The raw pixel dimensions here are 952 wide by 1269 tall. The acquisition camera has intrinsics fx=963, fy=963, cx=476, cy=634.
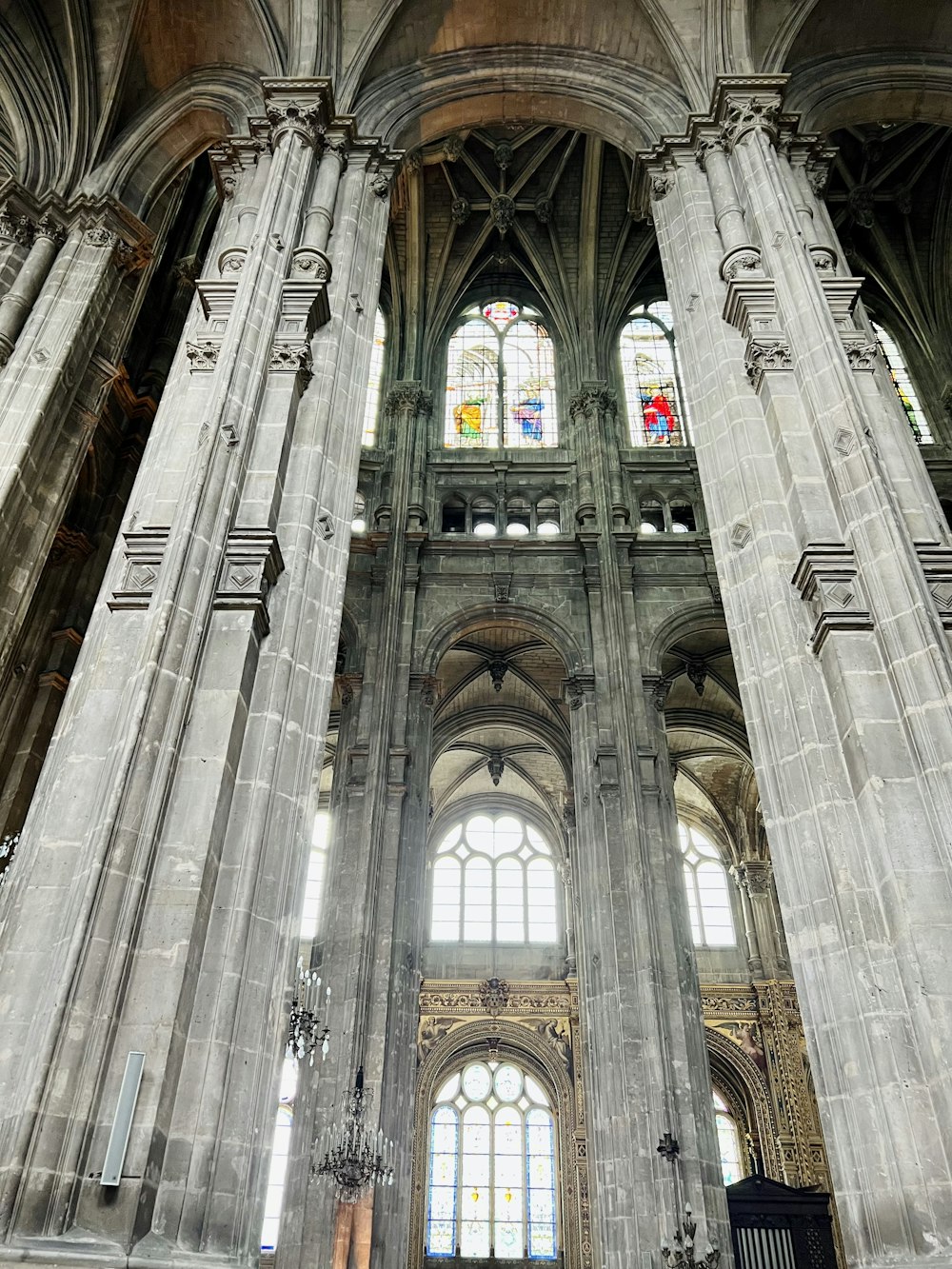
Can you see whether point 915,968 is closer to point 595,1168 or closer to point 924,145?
point 595,1168

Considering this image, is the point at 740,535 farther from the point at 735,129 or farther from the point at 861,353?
the point at 735,129

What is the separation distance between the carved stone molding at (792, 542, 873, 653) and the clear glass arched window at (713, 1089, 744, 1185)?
16635mm

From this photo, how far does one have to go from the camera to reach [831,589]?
283 inches

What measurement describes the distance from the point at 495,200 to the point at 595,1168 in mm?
17538

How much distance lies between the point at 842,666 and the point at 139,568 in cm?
516

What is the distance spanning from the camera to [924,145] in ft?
61.0

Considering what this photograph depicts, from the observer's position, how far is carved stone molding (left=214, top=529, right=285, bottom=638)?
7.00 m

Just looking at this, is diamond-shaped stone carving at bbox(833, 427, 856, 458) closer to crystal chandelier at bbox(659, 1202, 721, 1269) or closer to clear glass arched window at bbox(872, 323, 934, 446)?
crystal chandelier at bbox(659, 1202, 721, 1269)

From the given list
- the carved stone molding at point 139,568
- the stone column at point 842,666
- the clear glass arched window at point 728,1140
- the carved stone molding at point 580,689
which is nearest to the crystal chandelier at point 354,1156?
the carved stone molding at point 580,689

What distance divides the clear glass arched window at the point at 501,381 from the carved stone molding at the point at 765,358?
10.5 m

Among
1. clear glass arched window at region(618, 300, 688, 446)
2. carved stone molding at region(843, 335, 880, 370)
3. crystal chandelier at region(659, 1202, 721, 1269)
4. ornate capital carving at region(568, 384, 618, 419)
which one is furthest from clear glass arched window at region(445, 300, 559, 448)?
crystal chandelier at region(659, 1202, 721, 1269)

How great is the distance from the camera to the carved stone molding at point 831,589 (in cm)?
700

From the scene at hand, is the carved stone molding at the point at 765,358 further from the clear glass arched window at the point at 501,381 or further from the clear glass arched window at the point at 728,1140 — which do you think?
the clear glass arched window at the point at 728,1140

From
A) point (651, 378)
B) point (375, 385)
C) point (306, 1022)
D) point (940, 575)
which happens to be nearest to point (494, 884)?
point (375, 385)
